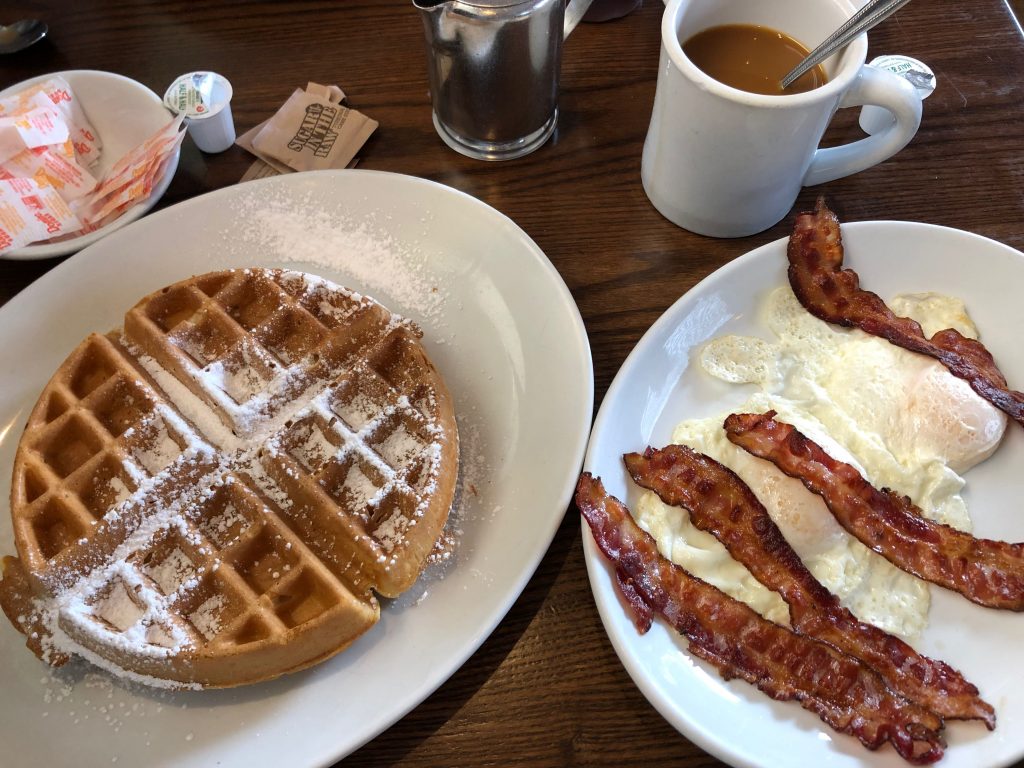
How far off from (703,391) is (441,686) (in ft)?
2.11

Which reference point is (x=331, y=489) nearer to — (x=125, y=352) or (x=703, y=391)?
(x=125, y=352)

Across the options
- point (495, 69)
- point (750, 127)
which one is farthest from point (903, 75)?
point (495, 69)

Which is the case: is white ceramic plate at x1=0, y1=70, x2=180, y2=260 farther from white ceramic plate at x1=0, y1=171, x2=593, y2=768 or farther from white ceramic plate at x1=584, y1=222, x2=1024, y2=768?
white ceramic plate at x1=584, y1=222, x2=1024, y2=768

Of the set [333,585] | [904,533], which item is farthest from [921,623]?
[333,585]

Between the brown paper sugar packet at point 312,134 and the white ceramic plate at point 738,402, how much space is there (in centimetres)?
81

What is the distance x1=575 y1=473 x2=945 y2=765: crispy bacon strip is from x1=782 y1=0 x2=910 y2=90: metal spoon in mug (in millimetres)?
812

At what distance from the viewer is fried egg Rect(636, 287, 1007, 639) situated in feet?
3.81

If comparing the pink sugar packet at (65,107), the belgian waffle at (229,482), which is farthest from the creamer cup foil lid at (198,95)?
the belgian waffle at (229,482)

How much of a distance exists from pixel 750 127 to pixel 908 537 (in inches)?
27.2

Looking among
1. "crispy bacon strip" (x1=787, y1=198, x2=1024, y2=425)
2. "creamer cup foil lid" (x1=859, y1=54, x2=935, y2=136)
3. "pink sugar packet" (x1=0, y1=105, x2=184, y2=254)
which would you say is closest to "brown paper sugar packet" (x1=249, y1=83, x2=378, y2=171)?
"pink sugar packet" (x1=0, y1=105, x2=184, y2=254)

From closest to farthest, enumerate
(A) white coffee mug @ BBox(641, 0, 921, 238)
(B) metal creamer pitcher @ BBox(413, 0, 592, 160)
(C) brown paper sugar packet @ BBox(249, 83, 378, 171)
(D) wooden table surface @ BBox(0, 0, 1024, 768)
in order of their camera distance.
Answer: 1. (D) wooden table surface @ BBox(0, 0, 1024, 768)
2. (A) white coffee mug @ BBox(641, 0, 921, 238)
3. (B) metal creamer pitcher @ BBox(413, 0, 592, 160)
4. (C) brown paper sugar packet @ BBox(249, 83, 378, 171)

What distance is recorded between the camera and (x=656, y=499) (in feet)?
3.97

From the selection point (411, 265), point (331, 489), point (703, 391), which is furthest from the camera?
point (411, 265)

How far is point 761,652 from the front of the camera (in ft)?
3.57
